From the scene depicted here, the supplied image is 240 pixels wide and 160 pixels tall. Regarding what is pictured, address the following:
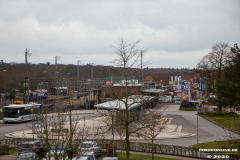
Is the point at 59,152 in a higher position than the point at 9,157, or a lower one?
higher

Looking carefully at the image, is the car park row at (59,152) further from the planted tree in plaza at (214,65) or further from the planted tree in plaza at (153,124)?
the planted tree in plaza at (214,65)

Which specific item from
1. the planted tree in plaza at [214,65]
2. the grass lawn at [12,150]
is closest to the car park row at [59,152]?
the grass lawn at [12,150]

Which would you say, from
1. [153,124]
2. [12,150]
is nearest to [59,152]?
[153,124]

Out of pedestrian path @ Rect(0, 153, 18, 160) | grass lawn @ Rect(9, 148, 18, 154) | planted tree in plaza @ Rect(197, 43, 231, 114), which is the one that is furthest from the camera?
planted tree in plaza @ Rect(197, 43, 231, 114)

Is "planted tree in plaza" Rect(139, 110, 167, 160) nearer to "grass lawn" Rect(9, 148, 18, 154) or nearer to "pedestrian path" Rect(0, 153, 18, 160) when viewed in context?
"pedestrian path" Rect(0, 153, 18, 160)

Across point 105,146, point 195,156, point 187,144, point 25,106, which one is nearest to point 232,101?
point 187,144

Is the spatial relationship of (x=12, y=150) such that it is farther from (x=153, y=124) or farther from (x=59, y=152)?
(x=153, y=124)

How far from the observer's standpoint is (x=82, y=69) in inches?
4220

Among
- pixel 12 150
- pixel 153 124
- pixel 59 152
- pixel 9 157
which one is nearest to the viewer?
pixel 59 152

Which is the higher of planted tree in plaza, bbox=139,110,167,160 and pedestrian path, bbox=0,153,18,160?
planted tree in plaza, bbox=139,110,167,160

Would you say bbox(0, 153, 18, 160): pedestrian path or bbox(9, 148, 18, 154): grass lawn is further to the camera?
bbox(9, 148, 18, 154): grass lawn

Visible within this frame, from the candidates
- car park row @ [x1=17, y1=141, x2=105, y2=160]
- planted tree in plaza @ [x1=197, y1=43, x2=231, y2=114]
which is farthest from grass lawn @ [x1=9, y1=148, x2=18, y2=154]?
planted tree in plaza @ [x1=197, y1=43, x2=231, y2=114]

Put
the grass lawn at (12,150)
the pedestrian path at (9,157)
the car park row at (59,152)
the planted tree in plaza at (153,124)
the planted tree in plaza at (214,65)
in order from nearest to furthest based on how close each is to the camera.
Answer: the car park row at (59,152) → the planted tree in plaza at (153,124) → the pedestrian path at (9,157) → the grass lawn at (12,150) → the planted tree in plaza at (214,65)

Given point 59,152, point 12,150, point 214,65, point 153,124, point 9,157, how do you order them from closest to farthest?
point 59,152 → point 153,124 → point 9,157 → point 12,150 → point 214,65
